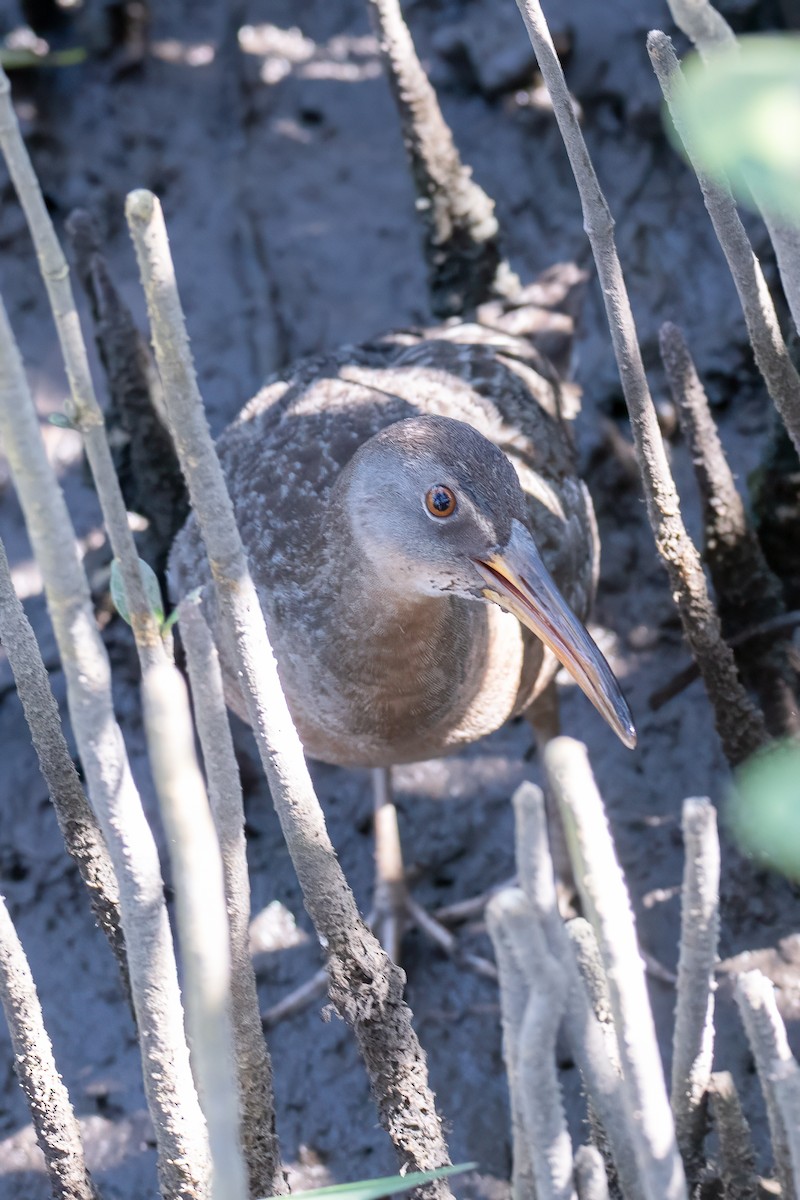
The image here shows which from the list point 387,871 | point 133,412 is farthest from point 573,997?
point 133,412

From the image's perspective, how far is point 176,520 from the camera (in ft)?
13.1

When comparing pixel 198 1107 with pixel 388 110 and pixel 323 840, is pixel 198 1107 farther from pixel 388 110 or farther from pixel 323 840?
pixel 388 110

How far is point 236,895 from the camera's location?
1.99 m

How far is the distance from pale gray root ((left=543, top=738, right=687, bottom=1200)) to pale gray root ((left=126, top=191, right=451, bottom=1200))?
48 cm

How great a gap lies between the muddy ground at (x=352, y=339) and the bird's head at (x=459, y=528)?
4.14 feet

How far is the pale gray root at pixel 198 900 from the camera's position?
4.43ft

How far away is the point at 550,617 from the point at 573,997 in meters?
1.04

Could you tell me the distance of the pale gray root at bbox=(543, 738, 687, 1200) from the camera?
146 centimetres

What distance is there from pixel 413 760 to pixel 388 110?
3198mm

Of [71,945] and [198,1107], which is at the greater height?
[71,945]

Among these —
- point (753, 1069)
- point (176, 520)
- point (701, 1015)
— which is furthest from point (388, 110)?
point (701, 1015)

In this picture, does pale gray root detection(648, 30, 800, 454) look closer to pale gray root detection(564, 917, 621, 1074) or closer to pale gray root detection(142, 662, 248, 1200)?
pale gray root detection(564, 917, 621, 1074)

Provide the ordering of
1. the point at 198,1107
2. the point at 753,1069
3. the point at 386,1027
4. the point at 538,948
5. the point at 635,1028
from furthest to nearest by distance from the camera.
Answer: the point at 753,1069
the point at 386,1027
the point at 198,1107
the point at 635,1028
the point at 538,948

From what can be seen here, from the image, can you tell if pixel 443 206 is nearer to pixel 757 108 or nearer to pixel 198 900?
pixel 198 900
